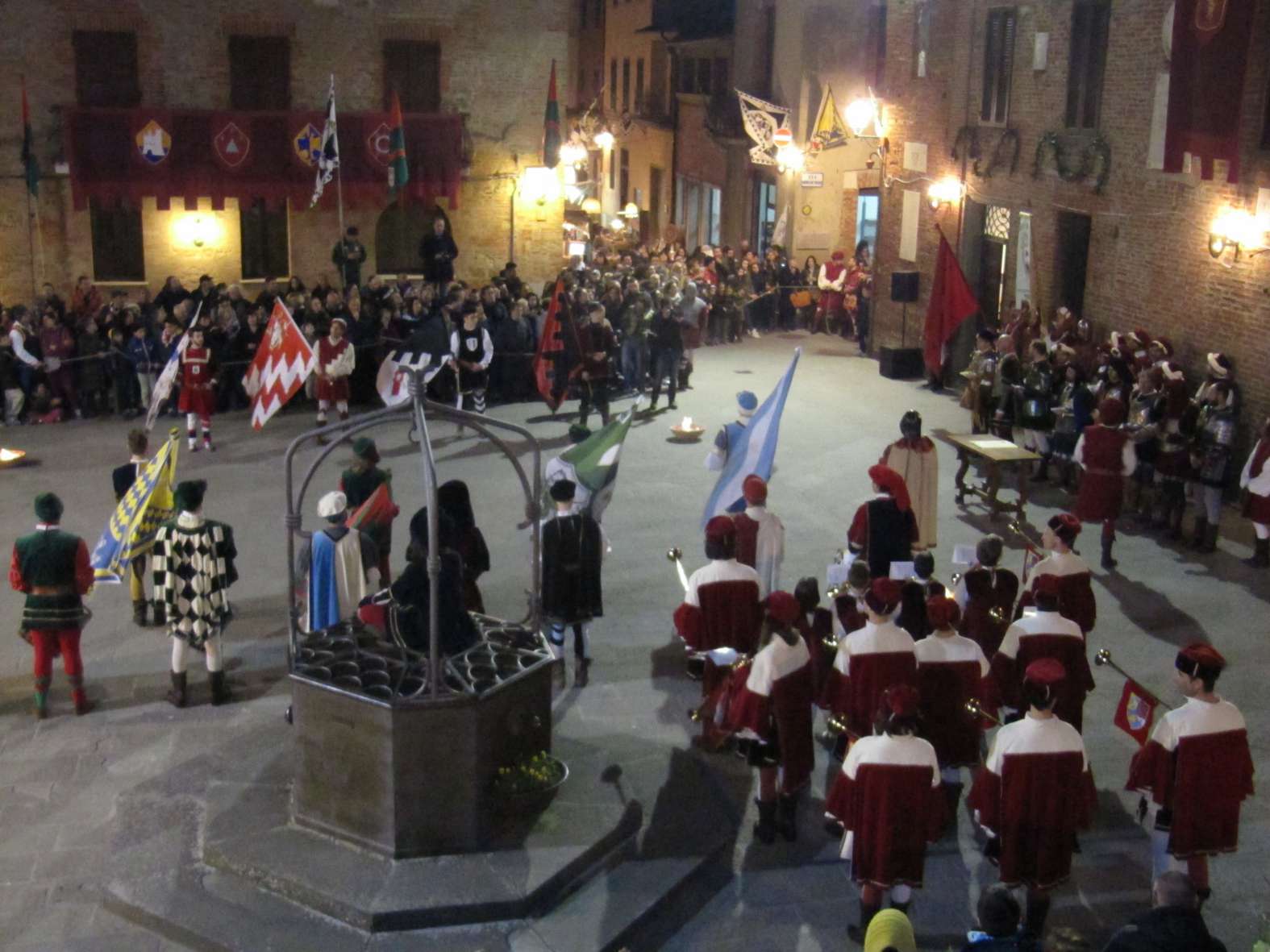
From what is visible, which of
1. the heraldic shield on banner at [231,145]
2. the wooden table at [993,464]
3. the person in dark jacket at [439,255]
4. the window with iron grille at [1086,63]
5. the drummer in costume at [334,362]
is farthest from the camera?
the person in dark jacket at [439,255]

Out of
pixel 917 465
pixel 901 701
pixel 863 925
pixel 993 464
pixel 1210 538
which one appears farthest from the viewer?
pixel 993 464

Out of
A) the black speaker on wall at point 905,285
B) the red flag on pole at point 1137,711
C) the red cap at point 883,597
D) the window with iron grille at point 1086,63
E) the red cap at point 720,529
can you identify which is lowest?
the red flag on pole at point 1137,711

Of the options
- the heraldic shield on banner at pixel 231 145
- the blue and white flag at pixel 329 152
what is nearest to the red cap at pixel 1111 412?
the blue and white flag at pixel 329 152

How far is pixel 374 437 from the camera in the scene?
19328 mm

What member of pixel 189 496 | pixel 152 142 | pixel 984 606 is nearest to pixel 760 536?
pixel 984 606

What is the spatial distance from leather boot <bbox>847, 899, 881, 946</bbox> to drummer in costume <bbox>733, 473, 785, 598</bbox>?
332cm

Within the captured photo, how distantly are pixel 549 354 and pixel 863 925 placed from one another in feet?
39.1

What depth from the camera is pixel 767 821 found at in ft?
30.0

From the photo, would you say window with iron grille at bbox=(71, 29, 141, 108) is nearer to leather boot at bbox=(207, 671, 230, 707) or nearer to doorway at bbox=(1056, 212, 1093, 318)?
doorway at bbox=(1056, 212, 1093, 318)

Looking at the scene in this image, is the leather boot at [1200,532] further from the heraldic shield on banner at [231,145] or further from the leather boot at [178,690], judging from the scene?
the heraldic shield on banner at [231,145]

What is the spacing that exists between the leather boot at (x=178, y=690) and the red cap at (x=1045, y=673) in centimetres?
622

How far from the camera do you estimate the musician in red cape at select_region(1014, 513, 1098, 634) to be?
10.2 metres

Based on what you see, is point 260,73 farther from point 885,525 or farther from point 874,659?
point 874,659

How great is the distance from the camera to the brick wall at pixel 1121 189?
54.1ft
